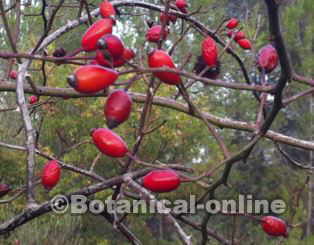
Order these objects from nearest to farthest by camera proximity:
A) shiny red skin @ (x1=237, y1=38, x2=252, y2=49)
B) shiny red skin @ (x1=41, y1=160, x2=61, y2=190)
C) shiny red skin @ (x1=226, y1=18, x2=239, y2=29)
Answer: shiny red skin @ (x1=41, y1=160, x2=61, y2=190), shiny red skin @ (x1=237, y1=38, x2=252, y2=49), shiny red skin @ (x1=226, y1=18, x2=239, y2=29)

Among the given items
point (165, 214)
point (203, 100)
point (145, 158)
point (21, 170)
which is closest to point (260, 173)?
point (203, 100)

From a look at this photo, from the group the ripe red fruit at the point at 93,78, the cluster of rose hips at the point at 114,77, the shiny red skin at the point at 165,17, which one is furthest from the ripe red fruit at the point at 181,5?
the ripe red fruit at the point at 93,78

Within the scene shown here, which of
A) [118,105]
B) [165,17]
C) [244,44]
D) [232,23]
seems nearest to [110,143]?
[118,105]

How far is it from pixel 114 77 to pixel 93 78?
1.2 inches

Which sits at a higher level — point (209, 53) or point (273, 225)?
point (209, 53)

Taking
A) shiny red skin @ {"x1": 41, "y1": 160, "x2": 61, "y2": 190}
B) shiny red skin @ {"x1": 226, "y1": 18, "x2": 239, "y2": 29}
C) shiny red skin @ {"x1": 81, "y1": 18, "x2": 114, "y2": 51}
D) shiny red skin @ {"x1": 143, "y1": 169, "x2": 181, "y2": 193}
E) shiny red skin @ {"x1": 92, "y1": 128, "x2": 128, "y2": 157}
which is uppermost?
shiny red skin @ {"x1": 81, "y1": 18, "x2": 114, "y2": 51}

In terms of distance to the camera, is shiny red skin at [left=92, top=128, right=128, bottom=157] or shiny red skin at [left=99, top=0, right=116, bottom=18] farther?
shiny red skin at [left=99, top=0, right=116, bottom=18]

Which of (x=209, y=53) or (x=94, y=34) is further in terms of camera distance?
(x=209, y=53)

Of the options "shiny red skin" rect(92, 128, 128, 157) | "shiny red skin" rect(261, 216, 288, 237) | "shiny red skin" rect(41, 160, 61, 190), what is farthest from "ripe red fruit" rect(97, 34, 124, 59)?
"shiny red skin" rect(261, 216, 288, 237)

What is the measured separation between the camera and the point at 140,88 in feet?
21.2

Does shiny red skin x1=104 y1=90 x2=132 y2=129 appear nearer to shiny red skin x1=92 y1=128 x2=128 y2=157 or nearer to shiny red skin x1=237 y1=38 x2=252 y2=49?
shiny red skin x1=92 y1=128 x2=128 y2=157

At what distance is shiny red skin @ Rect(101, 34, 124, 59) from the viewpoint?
0.79 m

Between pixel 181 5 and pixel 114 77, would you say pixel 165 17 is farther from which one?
pixel 181 5

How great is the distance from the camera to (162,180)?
87cm
